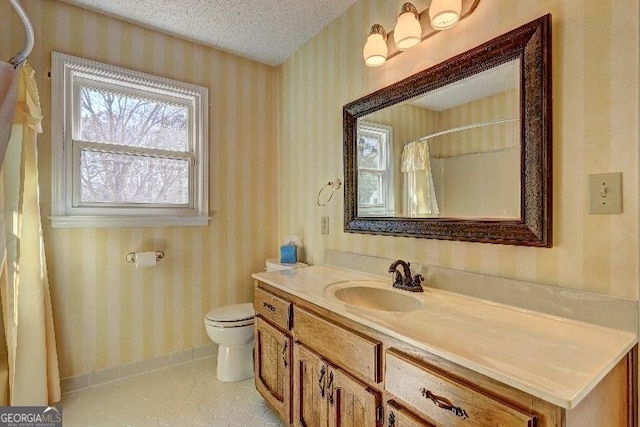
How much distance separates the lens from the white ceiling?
6.34ft

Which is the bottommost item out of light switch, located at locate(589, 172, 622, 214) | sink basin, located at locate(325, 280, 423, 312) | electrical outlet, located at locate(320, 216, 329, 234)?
sink basin, located at locate(325, 280, 423, 312)

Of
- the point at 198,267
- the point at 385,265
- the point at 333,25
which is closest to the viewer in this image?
the point at 385,265

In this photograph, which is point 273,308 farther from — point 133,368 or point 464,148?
point 133,368

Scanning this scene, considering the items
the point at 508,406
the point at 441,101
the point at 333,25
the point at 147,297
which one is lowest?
the point at 147,297

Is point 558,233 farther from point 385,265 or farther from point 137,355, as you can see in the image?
point 137,355

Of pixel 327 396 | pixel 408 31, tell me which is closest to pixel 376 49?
pixel 408 31

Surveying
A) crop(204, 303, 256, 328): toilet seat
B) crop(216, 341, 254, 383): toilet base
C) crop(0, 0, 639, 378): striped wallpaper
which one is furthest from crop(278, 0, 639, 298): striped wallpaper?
crop(216, 341, 254, 383): toilet base

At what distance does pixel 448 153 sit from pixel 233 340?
1.70 meters

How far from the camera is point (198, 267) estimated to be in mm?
2426

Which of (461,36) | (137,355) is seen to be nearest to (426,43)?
(461,36)

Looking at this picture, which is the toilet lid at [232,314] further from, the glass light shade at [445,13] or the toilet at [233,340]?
the glass light shade at [445,13]

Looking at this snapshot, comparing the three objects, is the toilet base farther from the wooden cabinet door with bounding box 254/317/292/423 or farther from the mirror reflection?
the mirror reflection

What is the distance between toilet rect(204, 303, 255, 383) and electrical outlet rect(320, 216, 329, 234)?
0.74 metres

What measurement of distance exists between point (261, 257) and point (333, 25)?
6.00 feet
